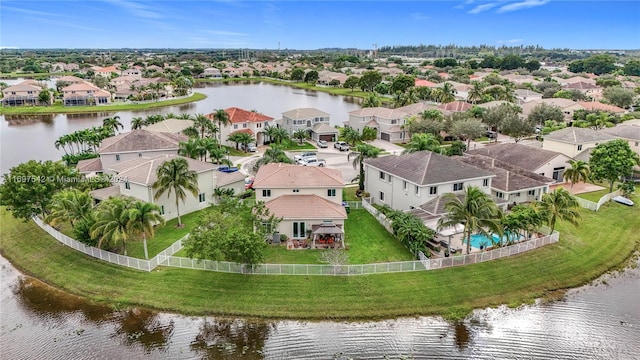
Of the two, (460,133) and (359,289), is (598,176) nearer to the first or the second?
(460,133)

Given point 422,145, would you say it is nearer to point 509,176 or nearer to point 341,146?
point 509,176

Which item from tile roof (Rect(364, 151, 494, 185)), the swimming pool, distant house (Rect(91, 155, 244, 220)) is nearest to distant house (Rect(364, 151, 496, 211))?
tile roof (Rect(364, 151, 494, 185))

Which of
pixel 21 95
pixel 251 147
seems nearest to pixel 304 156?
pixel 251 147

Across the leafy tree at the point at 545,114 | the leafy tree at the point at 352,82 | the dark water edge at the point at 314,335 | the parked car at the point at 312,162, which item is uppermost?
the leafy tree at the point at 352,82

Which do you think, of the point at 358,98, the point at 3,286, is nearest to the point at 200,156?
the point at 3,286

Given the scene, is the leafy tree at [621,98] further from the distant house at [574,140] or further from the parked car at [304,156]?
the parked car at [304,156]

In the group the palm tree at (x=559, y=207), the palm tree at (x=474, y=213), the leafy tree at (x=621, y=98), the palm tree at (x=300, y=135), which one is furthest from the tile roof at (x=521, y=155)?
the leafy tree at (x=621, y=98)

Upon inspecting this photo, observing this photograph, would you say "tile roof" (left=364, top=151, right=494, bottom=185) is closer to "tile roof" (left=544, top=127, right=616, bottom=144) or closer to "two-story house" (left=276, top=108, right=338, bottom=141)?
"tile roof" (left=544, top=127, right=616, bottom=144)
